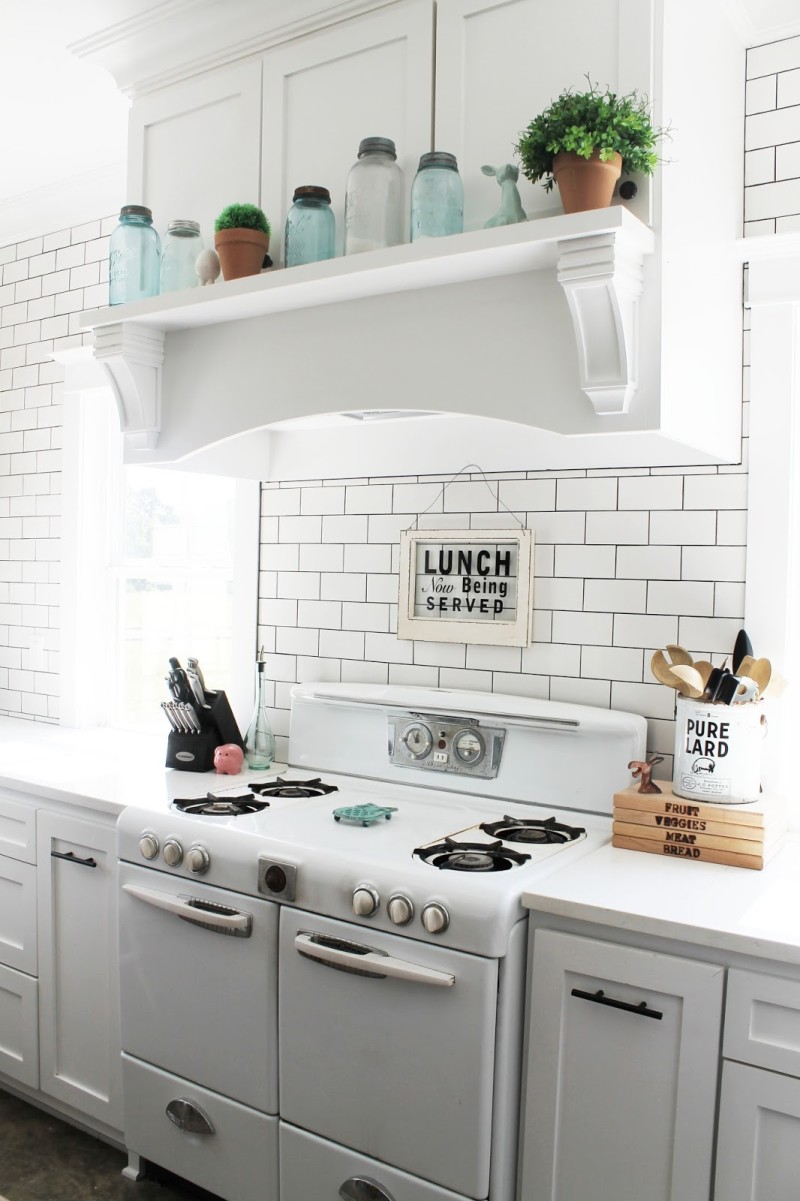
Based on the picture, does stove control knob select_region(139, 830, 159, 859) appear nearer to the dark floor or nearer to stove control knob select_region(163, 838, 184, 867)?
stove control knob select_region(163, 838, 184, 867)

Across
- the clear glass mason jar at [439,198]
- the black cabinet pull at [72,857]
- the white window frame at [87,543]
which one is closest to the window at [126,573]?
the white window frame at [87,543]

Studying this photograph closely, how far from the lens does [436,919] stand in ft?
5.89

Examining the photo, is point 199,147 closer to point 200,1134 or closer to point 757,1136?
point 200,1134

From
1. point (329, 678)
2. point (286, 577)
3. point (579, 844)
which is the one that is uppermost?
point (286, 577)

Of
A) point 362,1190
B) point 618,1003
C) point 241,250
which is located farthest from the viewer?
point 241,250

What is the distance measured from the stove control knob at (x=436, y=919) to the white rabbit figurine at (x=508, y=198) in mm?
1292

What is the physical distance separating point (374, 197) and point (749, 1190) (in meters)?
1.98

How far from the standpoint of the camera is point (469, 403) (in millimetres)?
2029

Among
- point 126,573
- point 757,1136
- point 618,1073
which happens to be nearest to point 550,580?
point 618,1073

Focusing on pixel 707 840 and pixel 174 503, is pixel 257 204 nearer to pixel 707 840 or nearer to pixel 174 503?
pixel 174 503

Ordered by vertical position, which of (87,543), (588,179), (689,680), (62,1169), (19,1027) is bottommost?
(62,1169)

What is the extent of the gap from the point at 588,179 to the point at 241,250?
0.87 metres

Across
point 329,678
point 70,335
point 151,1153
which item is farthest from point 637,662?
point 70,335

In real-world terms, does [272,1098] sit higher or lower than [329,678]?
lower
